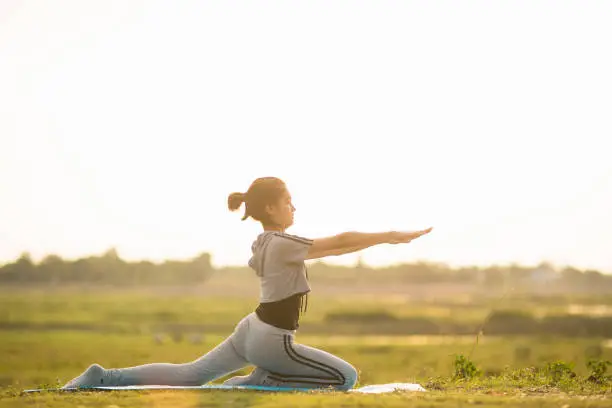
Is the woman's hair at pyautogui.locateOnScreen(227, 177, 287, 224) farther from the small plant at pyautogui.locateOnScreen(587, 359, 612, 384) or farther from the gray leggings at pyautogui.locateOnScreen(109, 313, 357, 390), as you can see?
the small plant at pyautogui.locateOnScreen(587, 359, 612, 384)

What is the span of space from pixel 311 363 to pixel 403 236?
1.32 m

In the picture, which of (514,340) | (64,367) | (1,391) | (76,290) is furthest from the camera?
(76,290)

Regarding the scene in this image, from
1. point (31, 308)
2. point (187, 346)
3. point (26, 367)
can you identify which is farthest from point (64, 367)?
point (31, 308)

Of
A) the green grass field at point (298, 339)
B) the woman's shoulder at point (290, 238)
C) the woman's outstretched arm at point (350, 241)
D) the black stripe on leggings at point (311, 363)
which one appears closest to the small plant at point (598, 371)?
the green grass field at point (298, 339)

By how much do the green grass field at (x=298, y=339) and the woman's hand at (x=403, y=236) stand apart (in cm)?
128

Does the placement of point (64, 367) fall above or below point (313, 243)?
below

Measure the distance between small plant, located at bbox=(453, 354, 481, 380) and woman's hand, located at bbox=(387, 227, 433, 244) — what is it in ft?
8.55

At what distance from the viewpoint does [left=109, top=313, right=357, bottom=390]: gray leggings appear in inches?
288

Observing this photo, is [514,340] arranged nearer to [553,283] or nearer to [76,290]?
[76,290]

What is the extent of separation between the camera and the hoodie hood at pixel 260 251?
24.2ft

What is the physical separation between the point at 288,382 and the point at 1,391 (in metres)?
2.54

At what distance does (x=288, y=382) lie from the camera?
293 inches

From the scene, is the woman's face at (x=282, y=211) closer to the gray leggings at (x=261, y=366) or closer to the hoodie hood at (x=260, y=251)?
the hoodie hood at (x=260, y=251)

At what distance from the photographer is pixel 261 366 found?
24.4 ft
